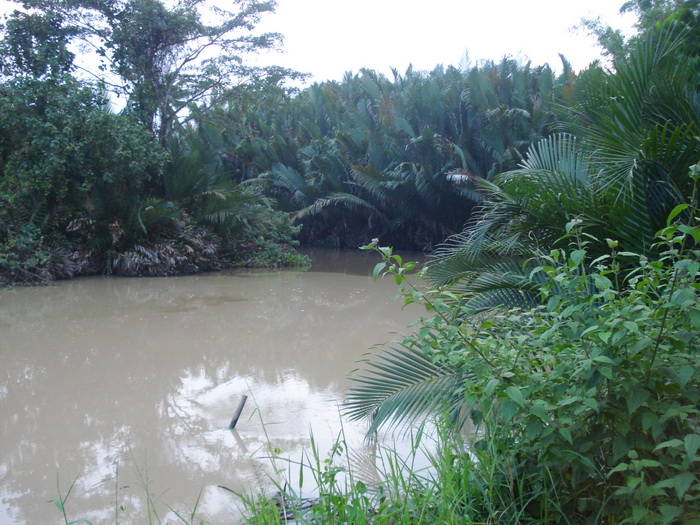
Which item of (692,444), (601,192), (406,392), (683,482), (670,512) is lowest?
(406,392)

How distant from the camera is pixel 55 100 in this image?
37.1ft

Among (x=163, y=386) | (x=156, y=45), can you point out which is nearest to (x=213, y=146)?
(x=156, y=45)

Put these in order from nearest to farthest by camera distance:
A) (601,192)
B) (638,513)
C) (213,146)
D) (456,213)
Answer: (638,513), (601,192), (456,213), (213,146)

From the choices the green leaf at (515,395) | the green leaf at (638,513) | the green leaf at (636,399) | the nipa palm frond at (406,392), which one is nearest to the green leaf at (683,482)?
the green leaf at (638,513)

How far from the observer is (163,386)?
548 cm

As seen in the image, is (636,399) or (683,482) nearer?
(683,482)

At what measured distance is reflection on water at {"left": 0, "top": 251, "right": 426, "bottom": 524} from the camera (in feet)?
11.7

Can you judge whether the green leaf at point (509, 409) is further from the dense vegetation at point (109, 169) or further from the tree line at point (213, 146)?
the dense vegetation at point (109, 169)

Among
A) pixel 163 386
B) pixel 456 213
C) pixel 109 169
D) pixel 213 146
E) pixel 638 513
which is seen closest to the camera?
pixel 638 513

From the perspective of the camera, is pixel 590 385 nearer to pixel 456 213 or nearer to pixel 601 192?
pixel 601 192

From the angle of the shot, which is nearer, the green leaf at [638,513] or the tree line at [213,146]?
the green leaf at [638,513]

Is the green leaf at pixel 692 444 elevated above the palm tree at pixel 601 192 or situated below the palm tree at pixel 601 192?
below

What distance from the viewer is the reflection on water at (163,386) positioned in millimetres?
3580

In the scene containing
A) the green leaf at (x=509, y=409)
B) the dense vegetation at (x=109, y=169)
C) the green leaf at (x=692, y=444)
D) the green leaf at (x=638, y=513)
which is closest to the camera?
the green leaf at (x=692, y=444)
